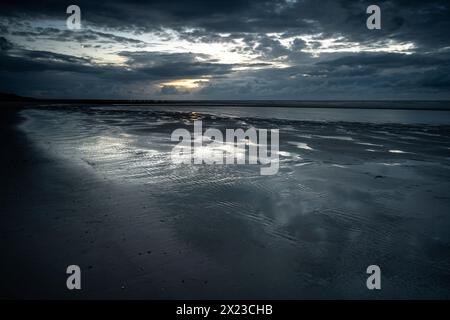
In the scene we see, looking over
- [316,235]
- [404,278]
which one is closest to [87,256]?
[316,235]

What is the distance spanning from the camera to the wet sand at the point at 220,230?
11.2 feet

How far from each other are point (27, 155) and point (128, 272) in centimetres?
816

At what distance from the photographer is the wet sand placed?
11.2 ft

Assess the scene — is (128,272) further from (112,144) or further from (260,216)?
(112,144)

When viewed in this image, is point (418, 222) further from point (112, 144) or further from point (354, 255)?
point (112, 144)

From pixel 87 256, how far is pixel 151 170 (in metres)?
4.47

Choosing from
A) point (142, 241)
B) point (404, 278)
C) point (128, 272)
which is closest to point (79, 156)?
point (142, 241)

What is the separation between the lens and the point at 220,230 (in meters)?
4.70

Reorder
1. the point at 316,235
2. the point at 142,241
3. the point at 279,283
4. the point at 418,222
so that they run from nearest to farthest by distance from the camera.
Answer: the point at 279,283
the point at 142,241
the point at 316,235
the point at 418,222

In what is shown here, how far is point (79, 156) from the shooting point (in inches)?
383

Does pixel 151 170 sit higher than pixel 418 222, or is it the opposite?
pixel 151 170
